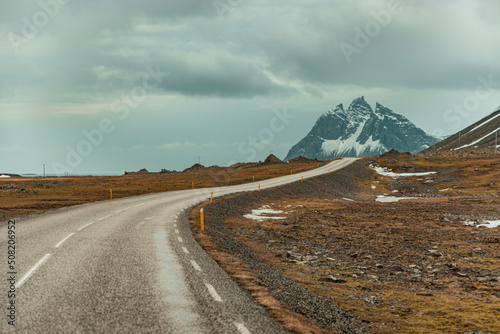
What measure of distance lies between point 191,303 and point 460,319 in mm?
6226

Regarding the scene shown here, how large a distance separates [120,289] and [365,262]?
10719 mm

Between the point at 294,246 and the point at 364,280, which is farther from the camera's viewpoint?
the point at 294,246

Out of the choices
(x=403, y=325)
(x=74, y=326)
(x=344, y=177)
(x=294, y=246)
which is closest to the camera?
(x=74, y=326)

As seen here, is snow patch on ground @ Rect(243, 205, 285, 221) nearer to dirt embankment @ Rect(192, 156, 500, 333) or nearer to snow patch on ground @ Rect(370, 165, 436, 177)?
dirt embankment @ Rect(192, 156, 500, 333)

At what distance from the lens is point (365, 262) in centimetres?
1609

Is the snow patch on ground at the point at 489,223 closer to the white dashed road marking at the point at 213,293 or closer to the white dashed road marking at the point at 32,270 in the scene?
the white dashed road marking at the point at 213,293

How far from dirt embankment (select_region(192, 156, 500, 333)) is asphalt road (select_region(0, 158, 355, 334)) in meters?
→ 1.02

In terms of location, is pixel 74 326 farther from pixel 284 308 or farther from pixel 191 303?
pixel 284 308

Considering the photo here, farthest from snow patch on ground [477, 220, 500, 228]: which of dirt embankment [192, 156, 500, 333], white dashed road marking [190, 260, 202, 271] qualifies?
white dashed road marking [190, 260, 202, 271]

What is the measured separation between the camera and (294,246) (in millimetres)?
19781

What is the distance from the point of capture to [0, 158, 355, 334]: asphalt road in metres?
6.87

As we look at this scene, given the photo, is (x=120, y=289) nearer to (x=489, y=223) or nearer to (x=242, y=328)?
(x=242, y=328)

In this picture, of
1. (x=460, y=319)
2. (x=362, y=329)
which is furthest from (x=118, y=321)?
(x=460, y=319)

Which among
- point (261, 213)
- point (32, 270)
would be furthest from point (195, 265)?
point (261, 213)
